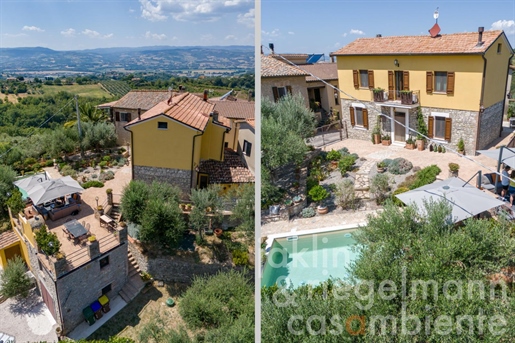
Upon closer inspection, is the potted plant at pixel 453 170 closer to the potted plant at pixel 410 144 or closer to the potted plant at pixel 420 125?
the potted plant at pixel 410 144

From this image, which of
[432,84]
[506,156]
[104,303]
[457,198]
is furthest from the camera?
[432,84]

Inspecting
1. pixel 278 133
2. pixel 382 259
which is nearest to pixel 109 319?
pixel 278 133

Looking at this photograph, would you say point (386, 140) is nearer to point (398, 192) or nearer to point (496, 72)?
Answer: point (496, 72)

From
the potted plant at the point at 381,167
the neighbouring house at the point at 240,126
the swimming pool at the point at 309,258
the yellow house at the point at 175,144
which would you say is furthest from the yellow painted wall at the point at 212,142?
the swimming pool at the point at 309,258

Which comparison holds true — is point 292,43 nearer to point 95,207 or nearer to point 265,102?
point 265,102

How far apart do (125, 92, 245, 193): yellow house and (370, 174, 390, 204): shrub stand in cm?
485

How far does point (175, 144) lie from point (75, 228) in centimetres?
324

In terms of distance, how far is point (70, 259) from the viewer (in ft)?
26.1

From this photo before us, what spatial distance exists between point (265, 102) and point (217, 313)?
6.12m

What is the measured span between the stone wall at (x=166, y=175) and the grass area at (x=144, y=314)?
2787 millimetres

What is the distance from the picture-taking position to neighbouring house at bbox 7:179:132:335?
7.74m

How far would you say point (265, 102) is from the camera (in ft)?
34.4

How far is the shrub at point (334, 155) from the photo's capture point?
8.54 m

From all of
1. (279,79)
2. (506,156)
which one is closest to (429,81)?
(506,156)
